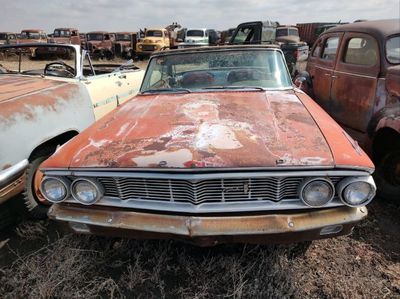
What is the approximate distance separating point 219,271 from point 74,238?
1.33 meters

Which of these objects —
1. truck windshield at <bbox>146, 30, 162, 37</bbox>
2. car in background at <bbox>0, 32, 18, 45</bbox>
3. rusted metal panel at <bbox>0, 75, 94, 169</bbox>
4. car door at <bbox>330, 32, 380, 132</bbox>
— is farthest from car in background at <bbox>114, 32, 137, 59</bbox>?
car door at <bbox>330, 32, 380, 132</bbox>

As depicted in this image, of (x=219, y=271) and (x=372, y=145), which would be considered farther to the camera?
(x=372, y=145)

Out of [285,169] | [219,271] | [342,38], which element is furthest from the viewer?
[342,38]

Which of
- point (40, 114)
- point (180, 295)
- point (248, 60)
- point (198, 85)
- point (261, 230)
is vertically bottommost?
point (180, 295)

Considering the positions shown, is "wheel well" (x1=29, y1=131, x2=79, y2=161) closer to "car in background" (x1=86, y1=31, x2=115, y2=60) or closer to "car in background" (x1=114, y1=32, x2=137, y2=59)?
"car in background" (x1=86, y1=31, x2=115, y2=60)

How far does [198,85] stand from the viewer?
3.71 metres

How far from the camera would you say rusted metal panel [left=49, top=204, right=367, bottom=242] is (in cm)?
221

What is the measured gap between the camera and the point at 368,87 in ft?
14.8

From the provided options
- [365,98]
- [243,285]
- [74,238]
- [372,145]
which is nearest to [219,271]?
[243,285]

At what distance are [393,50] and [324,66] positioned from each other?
1.48m

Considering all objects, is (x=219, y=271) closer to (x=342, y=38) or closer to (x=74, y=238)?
(x=74, y=238)

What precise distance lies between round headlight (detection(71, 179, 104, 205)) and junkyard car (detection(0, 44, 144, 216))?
1001 mm

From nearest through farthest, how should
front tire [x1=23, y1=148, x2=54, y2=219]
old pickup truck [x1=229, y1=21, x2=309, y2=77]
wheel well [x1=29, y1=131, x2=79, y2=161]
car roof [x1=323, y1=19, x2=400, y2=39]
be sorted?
1. front tire [x1=23, y1=148, x2=54, y2=219]
2. wheel well [x1=29, y1=131, x2=79, y2=161]
3. car roof [x1=323, y1=19, x2=400, y2=39]
4. old pickup truck [x1=229, y1=21, x2=309, y2=77]

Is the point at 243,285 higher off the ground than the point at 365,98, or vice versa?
the point at 365,98
